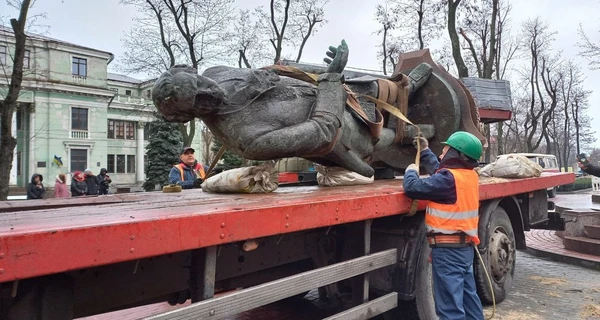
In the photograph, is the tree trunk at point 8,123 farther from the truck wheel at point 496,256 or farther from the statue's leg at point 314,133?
Result: the truck wheel at point 496,256

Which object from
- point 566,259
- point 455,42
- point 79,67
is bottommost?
point 566,259

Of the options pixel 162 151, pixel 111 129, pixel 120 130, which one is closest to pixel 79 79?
pixel 111 129

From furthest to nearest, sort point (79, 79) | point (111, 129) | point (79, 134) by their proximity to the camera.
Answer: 1. point (111, 129)
2. point (79, 134)
3. point (79, 79)

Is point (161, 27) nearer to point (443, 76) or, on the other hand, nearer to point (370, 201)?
point (443, 76)

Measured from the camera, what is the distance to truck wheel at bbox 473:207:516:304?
15.0 feet

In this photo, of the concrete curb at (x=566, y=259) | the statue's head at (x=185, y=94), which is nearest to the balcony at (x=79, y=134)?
the concrete curb at (x=566, y=259)

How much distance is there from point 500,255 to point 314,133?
2.76m

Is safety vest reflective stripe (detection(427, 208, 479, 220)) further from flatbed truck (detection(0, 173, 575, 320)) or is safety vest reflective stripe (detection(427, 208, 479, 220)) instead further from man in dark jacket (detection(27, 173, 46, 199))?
man in dark jacket (detection(27, 173, 46, 199))

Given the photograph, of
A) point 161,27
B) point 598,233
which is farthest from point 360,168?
point 161,27

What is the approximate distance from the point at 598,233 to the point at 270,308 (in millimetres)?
6172

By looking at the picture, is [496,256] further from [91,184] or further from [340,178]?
[91,184]

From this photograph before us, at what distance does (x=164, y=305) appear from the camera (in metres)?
4.79

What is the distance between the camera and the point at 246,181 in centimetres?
350

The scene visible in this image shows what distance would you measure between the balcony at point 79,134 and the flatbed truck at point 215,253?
39114 mm
